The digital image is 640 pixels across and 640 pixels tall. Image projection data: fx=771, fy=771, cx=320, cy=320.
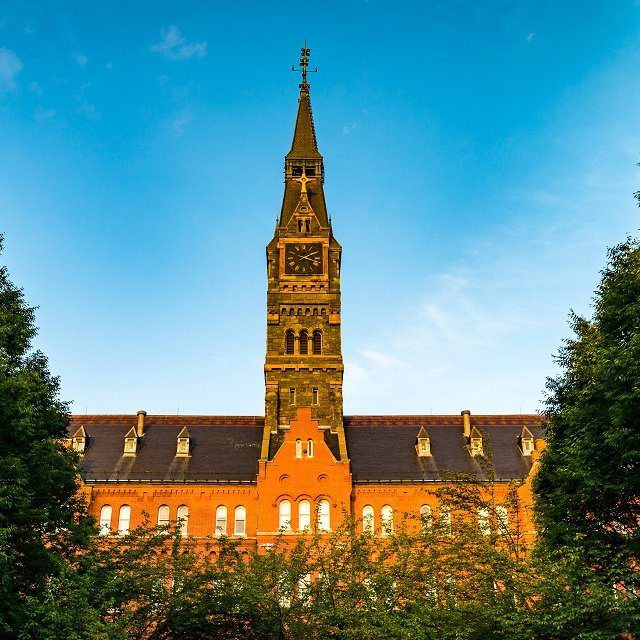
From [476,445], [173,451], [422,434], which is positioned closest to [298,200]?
[422,434]

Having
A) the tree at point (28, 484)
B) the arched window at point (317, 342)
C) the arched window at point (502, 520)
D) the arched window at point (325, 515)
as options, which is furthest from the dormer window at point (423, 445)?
the tree at point (28, 484)

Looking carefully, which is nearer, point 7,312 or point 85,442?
point 7,312

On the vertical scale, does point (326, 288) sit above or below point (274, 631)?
above

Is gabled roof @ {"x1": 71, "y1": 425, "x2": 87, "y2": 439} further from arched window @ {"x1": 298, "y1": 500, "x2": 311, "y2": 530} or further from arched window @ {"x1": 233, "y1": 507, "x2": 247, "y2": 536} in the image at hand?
arched window @ {"x1": 298, "y1": 500, "x2": 311, "y2": 530}

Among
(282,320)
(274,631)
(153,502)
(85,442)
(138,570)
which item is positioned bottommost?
(274,631)

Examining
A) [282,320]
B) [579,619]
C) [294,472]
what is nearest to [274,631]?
[579,619]

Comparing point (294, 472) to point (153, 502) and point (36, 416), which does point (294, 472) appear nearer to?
point (153, 502)

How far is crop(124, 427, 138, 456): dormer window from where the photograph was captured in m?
57.6

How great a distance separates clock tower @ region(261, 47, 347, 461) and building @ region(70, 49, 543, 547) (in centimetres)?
8

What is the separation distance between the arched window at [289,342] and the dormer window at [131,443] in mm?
Answer: 13035

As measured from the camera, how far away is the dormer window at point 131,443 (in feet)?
189

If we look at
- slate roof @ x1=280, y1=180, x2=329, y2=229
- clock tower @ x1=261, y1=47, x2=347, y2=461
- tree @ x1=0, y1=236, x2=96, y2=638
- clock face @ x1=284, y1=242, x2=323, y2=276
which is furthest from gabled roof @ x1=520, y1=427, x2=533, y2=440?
tree @ x1=0, y1=236, x2=96, y2=638

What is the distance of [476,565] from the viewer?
3297cm

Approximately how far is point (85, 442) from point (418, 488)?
25005 millimetres
